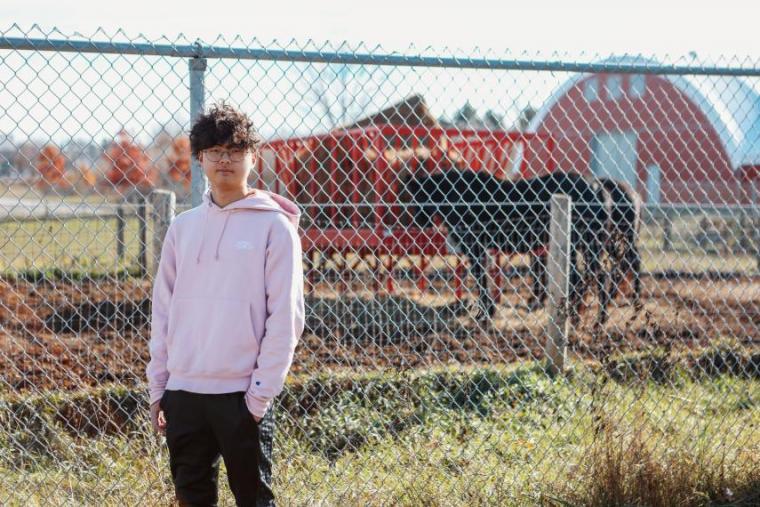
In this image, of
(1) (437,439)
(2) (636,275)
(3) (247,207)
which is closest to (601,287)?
(2) (636,275)

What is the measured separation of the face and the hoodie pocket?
37 centimetres

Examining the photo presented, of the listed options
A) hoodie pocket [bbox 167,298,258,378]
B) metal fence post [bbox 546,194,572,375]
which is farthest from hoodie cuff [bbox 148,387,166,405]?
metal fence post [bbox 546,194,572,375]

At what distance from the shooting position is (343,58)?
11.3ft

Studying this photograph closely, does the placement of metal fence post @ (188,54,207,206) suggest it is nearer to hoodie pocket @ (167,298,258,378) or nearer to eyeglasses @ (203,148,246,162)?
eyeglasses @ (203,148,246,162)

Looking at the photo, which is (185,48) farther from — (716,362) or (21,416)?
(716,362)

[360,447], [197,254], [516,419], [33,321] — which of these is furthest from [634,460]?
[33,321]

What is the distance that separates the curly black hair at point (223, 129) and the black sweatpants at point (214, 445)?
0.80 meters

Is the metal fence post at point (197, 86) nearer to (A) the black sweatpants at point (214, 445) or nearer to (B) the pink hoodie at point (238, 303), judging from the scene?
(B) the pink hoodie at point (238, 303)

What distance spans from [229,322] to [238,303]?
0.22 feet

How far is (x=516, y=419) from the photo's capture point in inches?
191

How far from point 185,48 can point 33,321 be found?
5036mm

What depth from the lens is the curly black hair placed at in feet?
8.84

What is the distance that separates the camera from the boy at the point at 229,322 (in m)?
2.66

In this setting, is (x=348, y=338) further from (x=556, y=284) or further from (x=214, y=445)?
(x=214, y=445)
